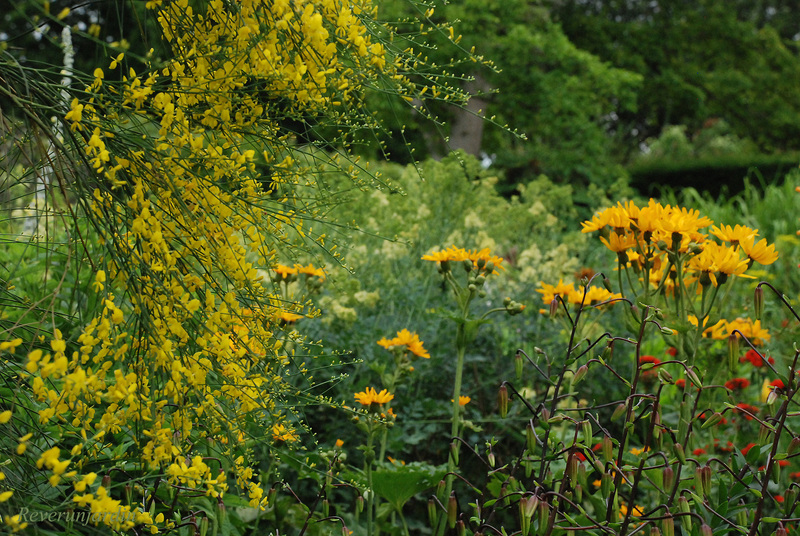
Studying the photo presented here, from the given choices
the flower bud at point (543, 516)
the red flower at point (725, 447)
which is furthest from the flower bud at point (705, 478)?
the red flower at point (725, 447)

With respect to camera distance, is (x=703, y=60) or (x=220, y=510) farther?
(x=703, y=60)

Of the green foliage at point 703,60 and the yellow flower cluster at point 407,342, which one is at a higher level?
the yellow flower cluster at point 407,342

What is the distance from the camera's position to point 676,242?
5.88 ft

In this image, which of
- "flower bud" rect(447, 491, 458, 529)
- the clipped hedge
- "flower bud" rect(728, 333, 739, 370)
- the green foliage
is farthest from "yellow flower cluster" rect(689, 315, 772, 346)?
the green foliage

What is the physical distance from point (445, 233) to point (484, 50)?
6.83 meters

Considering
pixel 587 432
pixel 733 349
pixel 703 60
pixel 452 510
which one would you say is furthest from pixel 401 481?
pixel 703 60

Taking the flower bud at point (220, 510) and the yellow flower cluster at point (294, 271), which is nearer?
the flower bud at point (220, 510)

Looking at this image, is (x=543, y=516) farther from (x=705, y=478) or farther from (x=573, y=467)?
(x=705, y=478)

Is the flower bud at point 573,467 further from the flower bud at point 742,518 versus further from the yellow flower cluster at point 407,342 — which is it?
the yellow flower cluster at point 407,342

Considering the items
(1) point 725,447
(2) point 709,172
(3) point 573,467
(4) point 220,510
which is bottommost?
(2) point 709,172

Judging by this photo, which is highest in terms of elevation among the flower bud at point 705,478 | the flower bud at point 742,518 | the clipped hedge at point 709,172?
the flower bud at point 705,478

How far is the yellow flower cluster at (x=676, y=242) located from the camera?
179 centimetres

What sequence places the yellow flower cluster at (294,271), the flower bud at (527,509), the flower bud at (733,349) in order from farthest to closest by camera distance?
the yellow flower cluster at (294,271)
the flower bud at (733,349)
the flower bud at (527,509)

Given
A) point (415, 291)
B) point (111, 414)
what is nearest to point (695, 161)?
point (415, 291)
